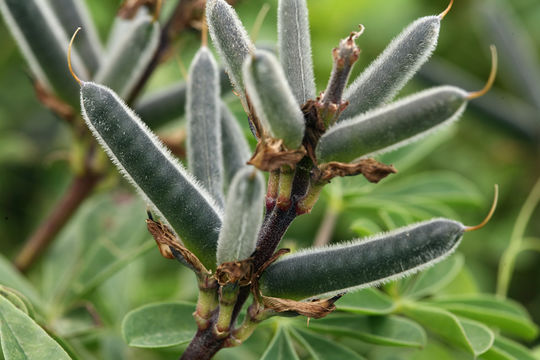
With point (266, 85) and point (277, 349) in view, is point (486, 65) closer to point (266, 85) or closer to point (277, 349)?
point (277, 349)

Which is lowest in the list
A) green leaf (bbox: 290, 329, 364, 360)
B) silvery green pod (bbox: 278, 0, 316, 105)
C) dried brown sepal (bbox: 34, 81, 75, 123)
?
green leaf (bbox: 290, 329, 364, 360)

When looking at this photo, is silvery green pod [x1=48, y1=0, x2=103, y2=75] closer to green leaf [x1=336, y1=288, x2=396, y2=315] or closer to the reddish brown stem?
the reddish brown stem

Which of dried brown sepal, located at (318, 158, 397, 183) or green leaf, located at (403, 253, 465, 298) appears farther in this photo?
green leaf, located at (403, 253, 465, 298)

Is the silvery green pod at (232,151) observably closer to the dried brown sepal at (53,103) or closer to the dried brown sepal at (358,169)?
the dried brown sepal at (358,169)

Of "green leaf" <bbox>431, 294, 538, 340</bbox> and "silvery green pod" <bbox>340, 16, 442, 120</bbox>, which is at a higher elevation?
"silvery green pod" <bbox>340, 16, 442, 120</bbox>

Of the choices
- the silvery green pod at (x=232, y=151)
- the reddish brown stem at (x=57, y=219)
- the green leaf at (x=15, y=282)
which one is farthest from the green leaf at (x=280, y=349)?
the reddish brown stem at (x=57, y=219)

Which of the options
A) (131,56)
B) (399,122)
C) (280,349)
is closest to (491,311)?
(280,349)

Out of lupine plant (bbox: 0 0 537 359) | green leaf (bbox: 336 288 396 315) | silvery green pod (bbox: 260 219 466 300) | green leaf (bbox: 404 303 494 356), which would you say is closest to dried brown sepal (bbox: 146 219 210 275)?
lupine plant (bbox: 0 0 537 359)
